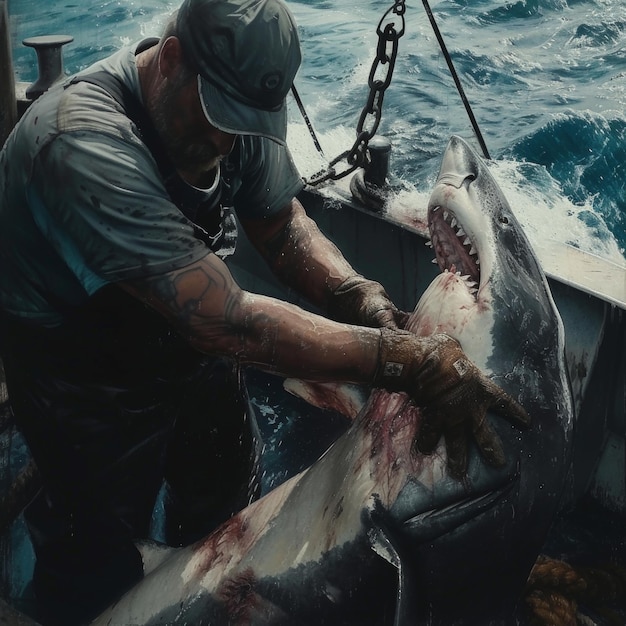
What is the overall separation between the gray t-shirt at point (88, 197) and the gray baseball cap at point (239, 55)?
237mm

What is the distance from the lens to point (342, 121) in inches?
369

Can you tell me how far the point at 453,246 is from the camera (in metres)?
2.78

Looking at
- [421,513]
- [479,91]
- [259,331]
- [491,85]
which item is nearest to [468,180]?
[259,331]

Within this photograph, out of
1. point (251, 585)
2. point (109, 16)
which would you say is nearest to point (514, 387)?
point (251, 585)

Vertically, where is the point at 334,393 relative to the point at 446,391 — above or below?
below

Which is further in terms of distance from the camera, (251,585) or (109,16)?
(109,16)

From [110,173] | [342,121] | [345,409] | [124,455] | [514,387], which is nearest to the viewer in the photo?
[110,173]

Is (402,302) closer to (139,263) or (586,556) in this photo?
(586,556)

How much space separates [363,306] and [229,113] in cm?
87

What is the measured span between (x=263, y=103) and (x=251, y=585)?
1.41 metres

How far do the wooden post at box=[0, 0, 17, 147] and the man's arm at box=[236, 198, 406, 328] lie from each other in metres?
1.37

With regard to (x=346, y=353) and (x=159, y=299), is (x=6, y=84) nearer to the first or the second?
(x=159, y=299)

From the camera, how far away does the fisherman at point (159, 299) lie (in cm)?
201

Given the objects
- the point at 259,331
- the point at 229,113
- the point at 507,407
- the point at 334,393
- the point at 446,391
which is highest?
the point at 229,113
